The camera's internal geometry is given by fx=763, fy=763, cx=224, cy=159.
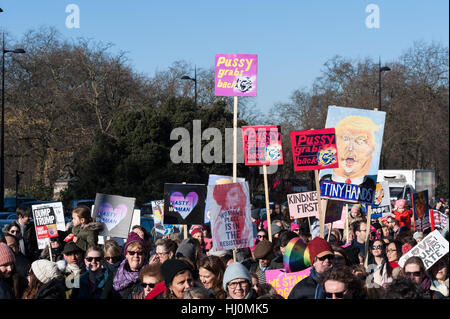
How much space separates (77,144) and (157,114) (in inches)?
177

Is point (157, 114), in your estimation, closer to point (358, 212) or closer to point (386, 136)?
point (386, 136)

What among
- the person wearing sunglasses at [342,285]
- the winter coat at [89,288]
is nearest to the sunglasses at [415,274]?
the person wearing sunglasses at [342,285]

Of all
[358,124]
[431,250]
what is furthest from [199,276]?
[358,124]

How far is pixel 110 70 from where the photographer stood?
36594 mm

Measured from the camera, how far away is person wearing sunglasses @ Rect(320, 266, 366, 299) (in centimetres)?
477

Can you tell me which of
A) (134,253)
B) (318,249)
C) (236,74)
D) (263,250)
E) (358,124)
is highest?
(236,74)

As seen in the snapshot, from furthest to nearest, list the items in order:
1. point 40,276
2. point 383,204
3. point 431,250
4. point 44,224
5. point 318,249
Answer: point 383,204 → point 44,224 → point 431,250 → point 318,249 → point 40,276

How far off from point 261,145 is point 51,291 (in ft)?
27.2

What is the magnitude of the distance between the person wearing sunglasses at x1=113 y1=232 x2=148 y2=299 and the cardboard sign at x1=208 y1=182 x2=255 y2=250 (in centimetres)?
139

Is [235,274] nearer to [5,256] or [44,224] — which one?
[5,256]

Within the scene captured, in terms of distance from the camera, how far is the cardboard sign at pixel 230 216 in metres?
8.12

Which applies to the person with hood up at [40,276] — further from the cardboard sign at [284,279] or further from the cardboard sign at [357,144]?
the cardboard sign at [357,144]

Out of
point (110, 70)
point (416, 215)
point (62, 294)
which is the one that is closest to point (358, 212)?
point (416, 215)

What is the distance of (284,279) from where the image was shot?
6.40m
